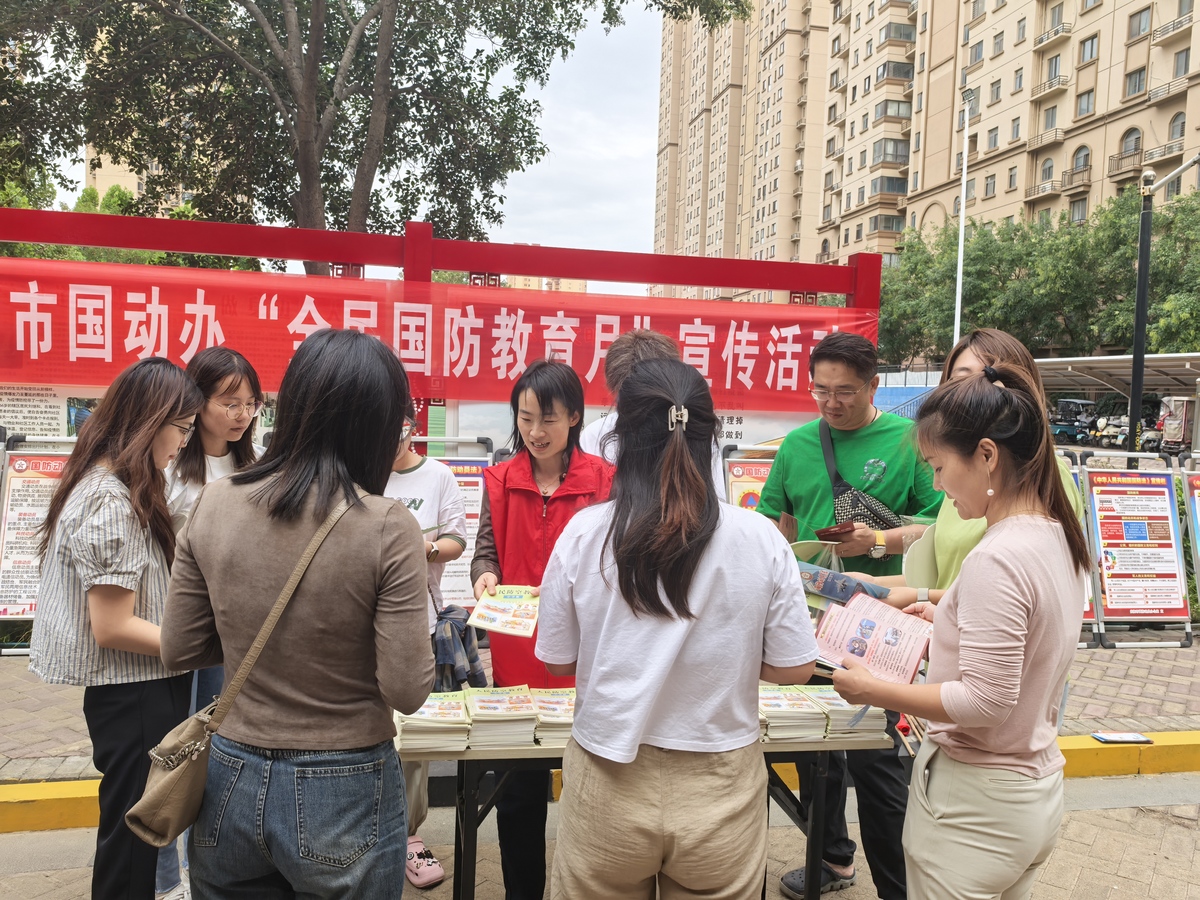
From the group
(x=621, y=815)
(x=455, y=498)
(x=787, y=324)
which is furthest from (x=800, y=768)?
(x=787, y=324)

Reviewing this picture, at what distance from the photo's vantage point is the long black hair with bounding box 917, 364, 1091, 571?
1.63m

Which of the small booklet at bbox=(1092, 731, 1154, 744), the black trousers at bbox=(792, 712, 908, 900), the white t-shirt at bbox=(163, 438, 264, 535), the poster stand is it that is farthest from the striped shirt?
the poster stand

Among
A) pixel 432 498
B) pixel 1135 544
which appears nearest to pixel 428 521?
pixel 432 498

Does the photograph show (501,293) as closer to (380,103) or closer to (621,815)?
(621,815)

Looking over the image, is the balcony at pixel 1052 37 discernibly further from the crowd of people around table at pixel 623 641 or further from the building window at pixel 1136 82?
the crowd of people around table at pixel 623 641

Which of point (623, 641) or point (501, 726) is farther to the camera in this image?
point (501, 726)

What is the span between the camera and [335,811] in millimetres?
1431

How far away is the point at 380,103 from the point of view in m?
11.5

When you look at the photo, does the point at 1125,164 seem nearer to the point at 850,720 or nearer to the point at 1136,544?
the point at 1136,544

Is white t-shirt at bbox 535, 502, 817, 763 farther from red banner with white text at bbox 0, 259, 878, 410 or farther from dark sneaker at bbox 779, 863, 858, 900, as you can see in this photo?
red banner with white text at bbox 0, 259, 878, 410

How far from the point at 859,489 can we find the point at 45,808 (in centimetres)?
339

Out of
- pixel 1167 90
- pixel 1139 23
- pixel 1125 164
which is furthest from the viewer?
pixel 1139 23

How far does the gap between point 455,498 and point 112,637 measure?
1.31m

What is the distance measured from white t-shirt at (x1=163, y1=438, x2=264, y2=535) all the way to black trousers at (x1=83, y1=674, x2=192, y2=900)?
0.45 meters
